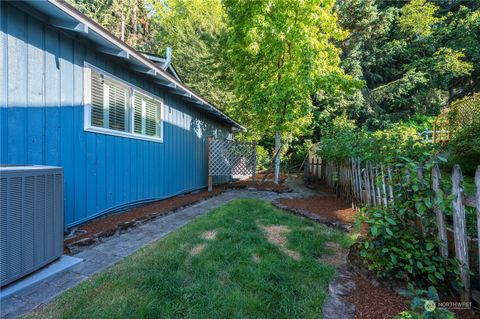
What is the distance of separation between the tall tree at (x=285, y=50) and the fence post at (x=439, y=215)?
4.91 m

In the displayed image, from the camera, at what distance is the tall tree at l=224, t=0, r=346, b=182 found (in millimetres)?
6375

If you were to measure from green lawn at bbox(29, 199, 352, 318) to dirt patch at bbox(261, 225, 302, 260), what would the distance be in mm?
13

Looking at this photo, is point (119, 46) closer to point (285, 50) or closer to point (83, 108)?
point (83, 108)

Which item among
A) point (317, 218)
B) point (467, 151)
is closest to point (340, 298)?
point (317, 218)

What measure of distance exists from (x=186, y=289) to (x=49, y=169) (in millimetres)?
1822

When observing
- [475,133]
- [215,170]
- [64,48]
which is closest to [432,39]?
[475,133]

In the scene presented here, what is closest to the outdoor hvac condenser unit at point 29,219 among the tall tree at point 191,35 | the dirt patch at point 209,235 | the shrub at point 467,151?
the dirt patch at point 209,235

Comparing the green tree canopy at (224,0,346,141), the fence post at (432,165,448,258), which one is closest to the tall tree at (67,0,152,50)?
the green tree canopy at (224,0,346,141)

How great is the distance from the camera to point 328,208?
4762mm

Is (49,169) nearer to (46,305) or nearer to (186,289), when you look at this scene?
(46,305)

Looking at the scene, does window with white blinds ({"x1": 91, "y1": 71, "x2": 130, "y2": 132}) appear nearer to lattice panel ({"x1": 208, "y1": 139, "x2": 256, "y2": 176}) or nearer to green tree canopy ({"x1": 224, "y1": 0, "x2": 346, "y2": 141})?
lattice panel ({"x1": 208, "y1": 139, "x2": 256, "y2": 176})

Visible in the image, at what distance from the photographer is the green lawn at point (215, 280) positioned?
69.3 inches

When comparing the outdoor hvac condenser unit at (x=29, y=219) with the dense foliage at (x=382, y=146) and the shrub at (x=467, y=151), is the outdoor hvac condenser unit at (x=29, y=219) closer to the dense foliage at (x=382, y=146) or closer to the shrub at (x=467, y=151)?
the dense foliage at (x=382, y=146)

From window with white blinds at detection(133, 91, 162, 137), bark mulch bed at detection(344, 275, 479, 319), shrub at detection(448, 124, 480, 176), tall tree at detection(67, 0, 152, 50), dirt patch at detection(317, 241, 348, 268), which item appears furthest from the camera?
tall tree at detection(67, 0, 152, 50)
